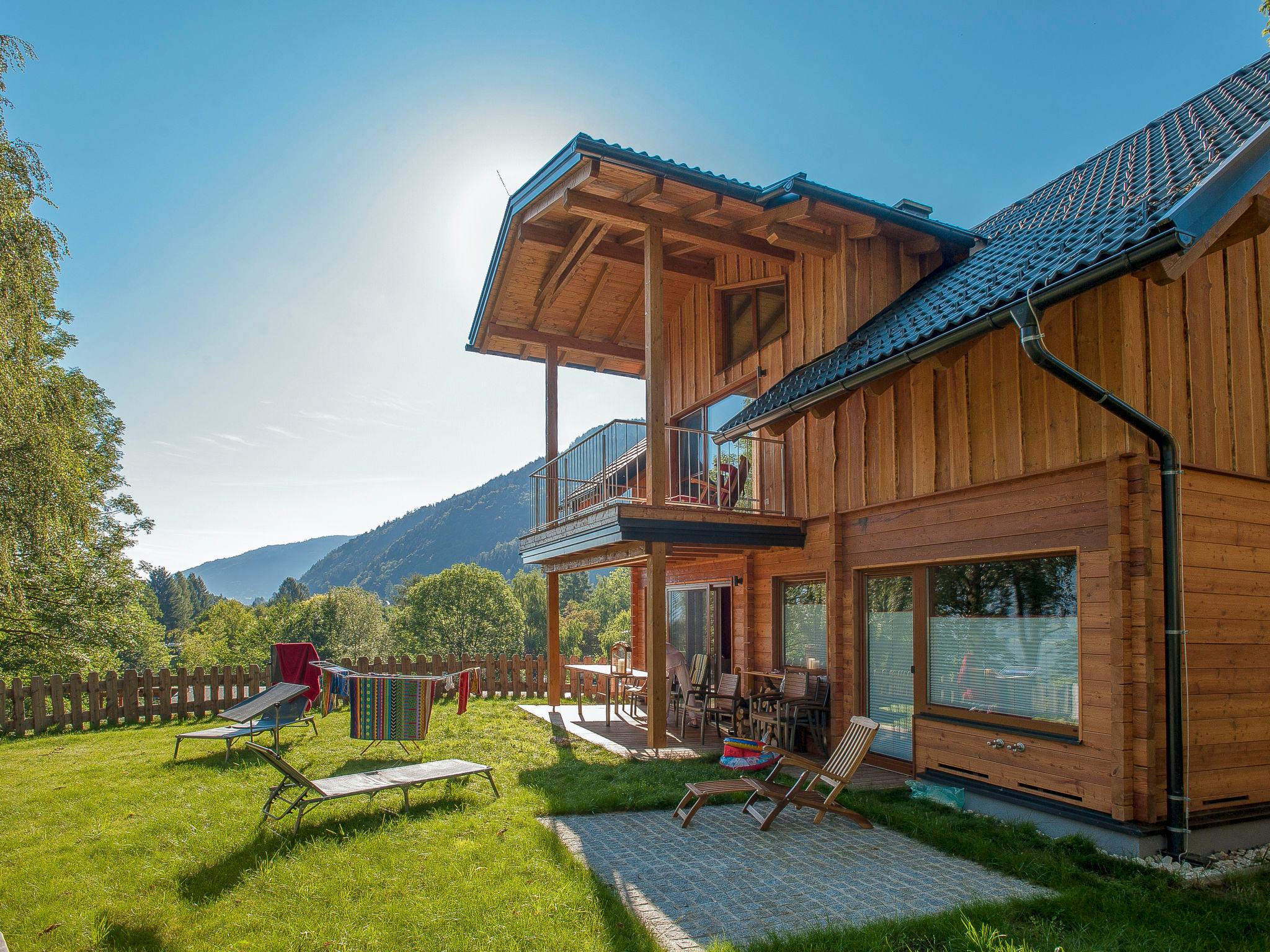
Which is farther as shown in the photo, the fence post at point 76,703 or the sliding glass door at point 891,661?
the fence post at point 76,703

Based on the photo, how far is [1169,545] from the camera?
17.4 ft

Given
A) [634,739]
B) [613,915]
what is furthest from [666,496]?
[613,915]

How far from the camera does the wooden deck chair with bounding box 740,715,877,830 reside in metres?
5.85

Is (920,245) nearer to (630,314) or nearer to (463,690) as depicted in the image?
(630,314)

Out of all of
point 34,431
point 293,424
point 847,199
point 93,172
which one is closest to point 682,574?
point 847,199

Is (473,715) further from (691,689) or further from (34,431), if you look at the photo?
(34,431)

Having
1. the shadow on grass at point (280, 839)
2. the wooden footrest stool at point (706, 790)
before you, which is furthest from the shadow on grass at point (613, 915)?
the shadow on grass at point (280, 839)

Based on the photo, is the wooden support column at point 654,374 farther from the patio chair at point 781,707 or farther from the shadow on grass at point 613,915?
the shadow on grass at point 613,915

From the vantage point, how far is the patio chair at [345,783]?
5465mm

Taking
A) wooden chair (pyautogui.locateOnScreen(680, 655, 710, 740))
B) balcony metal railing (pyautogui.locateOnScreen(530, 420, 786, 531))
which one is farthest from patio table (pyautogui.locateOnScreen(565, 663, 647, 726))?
balcony metal railing (pyautogui.locateOnScreen(530, 420, 786, 531))

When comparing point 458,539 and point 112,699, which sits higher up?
point 458,539

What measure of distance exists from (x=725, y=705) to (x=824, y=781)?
4356 millimetres

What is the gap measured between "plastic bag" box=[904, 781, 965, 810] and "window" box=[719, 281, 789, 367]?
598 centimetres

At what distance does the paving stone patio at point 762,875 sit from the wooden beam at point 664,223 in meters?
6.49
